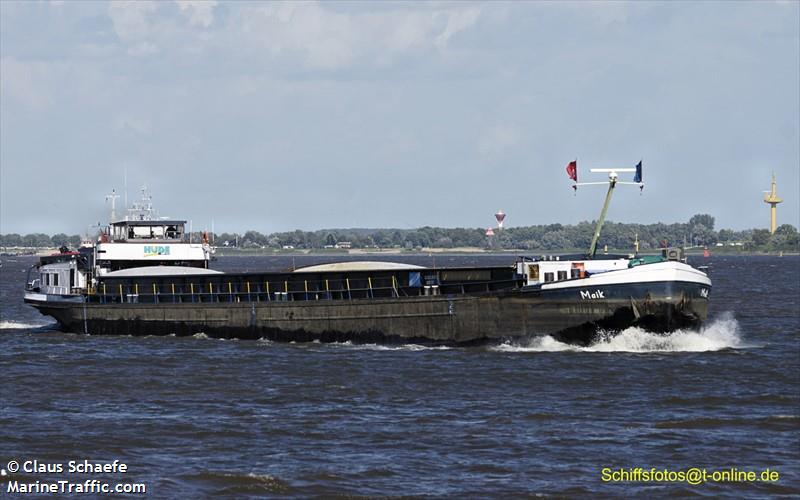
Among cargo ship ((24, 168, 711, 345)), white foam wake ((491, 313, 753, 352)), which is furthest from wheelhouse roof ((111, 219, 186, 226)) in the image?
white foam wake ((491, 313, 753, 352))

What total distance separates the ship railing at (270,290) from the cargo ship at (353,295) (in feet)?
0.23

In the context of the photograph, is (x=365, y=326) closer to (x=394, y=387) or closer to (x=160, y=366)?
(x=160, y=366)

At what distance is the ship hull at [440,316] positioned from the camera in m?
51.7

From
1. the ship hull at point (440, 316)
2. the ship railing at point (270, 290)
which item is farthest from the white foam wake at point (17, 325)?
the ship hull at point (440, 316)

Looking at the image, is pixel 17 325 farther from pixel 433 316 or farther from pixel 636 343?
pixel 636 343

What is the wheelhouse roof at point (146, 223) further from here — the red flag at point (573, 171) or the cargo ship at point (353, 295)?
the red flag at point (573, 171)

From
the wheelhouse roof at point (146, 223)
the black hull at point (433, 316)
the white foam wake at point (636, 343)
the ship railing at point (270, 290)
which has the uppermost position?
the wheelhouse roof at point (146, 223)

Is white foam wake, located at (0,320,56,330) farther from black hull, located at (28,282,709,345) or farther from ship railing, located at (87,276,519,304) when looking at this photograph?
black hull, located at (28,282,709,345)

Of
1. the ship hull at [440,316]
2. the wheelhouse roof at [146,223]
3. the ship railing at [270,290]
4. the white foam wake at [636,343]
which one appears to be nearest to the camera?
the ship hull at [440,316]

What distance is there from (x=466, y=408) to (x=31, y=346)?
31.5 meters

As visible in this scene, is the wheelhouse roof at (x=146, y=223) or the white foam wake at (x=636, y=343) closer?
the white foam wake at (x=636, y=343)

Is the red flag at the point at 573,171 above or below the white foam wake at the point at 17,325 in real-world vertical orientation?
above

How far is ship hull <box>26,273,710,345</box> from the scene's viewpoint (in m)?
51.7

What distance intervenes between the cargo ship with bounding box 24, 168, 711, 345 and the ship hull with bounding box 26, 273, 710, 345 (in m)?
0.05
